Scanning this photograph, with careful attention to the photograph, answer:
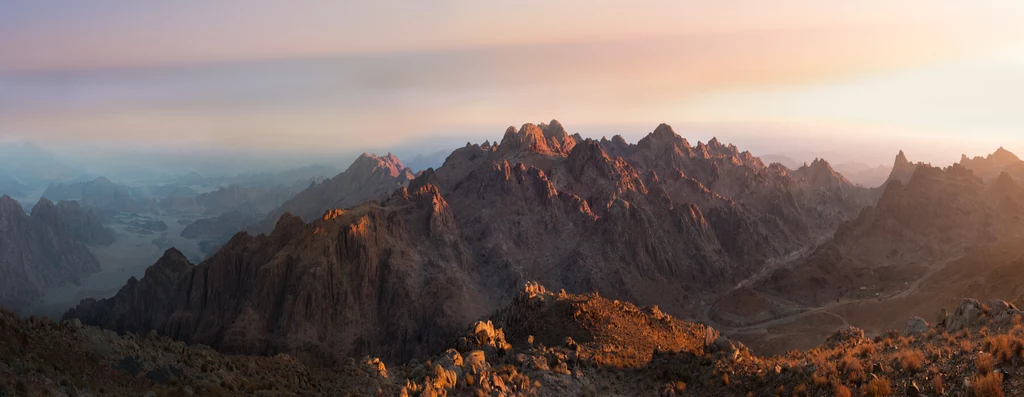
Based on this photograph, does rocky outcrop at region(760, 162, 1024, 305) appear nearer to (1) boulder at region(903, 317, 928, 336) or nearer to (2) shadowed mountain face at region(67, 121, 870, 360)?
(2) shadowed mountain face at region(67, 121, 870, 360)

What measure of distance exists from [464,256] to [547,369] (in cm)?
8339

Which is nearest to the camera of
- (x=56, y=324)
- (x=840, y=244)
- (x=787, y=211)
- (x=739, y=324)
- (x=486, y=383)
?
(x=56, y=324)

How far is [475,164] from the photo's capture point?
168 metres

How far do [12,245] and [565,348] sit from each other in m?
251

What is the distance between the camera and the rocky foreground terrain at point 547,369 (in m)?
16.0

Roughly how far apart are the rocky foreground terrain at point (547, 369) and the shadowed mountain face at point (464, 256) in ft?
194

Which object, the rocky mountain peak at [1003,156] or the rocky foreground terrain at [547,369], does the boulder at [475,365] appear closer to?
the rocky foreground terrain at [547,369]

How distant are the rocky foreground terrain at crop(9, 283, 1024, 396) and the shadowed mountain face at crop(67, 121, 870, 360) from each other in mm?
59009

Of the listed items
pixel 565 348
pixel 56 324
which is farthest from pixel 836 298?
pixel 56 324

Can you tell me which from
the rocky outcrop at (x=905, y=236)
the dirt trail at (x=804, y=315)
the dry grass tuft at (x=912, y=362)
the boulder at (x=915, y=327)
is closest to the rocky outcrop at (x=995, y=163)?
the rocky outcrop at (x=905, y=236)

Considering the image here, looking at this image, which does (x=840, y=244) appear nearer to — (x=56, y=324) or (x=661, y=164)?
(x=661, y=164)

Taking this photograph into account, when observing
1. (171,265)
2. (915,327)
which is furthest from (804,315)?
(171,265)

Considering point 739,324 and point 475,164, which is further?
point 475,164

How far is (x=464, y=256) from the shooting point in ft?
360
